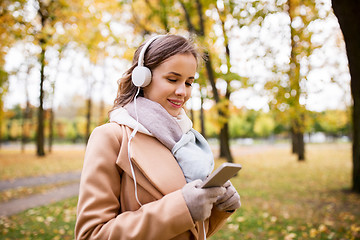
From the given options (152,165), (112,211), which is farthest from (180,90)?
(112,211)

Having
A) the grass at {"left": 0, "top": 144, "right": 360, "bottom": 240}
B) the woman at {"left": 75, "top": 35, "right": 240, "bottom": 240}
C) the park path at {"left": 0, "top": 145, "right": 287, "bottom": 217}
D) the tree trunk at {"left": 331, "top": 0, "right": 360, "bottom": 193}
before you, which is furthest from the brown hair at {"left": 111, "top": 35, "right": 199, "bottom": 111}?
the park path at {"left": 0, "top": 145, "right": 287, "bottom": 217}

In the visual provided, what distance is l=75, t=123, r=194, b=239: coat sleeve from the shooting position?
1.18 m

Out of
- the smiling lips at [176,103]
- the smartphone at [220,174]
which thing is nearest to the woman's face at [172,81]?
the smiling lips at [176,103]

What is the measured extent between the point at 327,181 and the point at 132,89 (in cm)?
1058

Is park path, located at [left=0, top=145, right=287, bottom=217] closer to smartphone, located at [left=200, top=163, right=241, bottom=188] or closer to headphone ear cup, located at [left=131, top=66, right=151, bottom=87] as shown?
headphone ear cup, located at [left=131, top=66, right=151, bottom=87]

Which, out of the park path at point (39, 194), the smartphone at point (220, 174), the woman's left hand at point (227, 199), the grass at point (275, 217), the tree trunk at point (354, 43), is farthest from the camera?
the park path at point (39, 194)

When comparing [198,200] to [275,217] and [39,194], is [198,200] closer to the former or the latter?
[275,217]

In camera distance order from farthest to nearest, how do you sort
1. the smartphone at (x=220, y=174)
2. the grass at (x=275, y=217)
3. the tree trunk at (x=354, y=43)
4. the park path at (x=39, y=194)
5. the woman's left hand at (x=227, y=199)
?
the park path at (x=39, y=194)
the grass at (x=275, y=217)
the tree trunk at (x=354, y=43)
the woman's left hand at (x=227, y=199)
the smartphone at (x=220, y=174)

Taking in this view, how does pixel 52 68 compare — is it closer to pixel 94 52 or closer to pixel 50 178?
pixel 50 178

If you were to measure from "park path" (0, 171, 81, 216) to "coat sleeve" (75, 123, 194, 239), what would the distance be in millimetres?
6464

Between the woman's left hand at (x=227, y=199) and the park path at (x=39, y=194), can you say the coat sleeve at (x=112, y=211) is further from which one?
the park path at (x=39, y=194)

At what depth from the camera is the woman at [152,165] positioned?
3.92 feet

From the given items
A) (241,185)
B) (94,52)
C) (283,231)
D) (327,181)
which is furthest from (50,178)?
(327,181)

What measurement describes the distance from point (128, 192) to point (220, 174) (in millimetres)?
485
